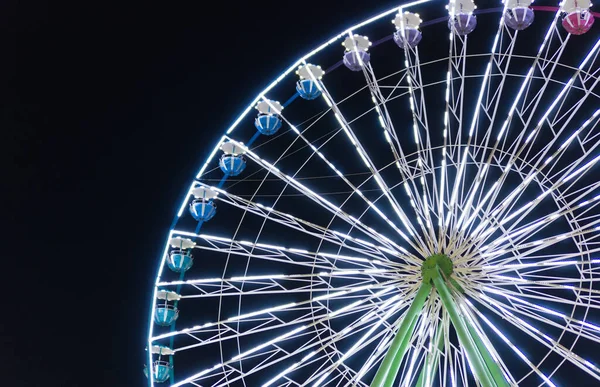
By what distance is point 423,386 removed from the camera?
438 inches

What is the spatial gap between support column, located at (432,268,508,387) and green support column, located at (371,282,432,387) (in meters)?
0.42

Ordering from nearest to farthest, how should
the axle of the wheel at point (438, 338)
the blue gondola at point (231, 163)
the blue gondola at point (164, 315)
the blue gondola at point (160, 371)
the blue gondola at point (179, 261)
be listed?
the axle of the wheel at point (438, 338) → the blue gondola at point (164, 315) → the blue gondola at point (160, 371) → the blue gondola at point (179, 261) → the blue gondola at point (231, 163)

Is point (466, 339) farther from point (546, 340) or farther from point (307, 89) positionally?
point (307, 89)

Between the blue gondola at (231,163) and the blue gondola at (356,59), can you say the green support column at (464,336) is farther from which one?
the blue gondola at (231,163)

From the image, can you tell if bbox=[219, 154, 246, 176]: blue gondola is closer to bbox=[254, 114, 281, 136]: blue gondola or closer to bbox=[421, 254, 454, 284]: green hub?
bbox=[254, 114, 281, 136]: blue gondola

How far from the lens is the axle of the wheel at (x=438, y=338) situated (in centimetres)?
1016

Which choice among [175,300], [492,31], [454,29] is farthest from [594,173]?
[175,300]

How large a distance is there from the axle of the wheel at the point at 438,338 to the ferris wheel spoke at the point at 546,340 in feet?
2.28

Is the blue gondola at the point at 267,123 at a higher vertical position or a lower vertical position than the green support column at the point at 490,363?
higher

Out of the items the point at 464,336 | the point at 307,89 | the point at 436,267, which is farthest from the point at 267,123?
the point at 464,336

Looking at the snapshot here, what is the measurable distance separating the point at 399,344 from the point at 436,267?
63.5 inches

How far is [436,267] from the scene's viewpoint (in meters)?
11.9

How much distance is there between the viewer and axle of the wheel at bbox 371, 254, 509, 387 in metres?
10.2

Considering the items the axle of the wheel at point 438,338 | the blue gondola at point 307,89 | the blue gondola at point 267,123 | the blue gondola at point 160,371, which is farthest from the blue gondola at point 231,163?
the axle of the wheel at point 438,338
